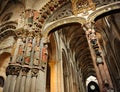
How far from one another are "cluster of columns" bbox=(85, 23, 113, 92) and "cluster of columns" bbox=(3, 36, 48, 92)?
203 centimetres

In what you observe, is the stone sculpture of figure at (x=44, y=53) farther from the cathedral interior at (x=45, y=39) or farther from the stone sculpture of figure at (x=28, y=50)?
the stone sculpture of figure at (x=28, y=50)

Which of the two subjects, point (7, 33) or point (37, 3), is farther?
point (7, 33)

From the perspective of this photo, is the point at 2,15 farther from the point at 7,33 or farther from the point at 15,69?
the point at 15,69

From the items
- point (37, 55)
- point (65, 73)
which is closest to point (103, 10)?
point (37, 55)

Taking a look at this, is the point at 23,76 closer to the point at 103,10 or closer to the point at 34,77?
the point at 34,77

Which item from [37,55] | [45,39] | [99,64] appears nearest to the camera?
[99,64]

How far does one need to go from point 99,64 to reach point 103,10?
9.27 feet

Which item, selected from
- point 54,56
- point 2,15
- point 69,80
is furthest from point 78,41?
point 2,15

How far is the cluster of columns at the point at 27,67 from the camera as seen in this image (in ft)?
18.9

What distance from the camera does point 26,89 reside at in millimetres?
5656

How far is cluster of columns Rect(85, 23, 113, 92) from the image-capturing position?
475cm

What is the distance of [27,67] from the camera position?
241 inches

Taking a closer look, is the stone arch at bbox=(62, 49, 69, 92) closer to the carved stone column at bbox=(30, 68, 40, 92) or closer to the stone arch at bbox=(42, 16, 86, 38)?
the stone arch at bbox=(42, 16, 86, 38)

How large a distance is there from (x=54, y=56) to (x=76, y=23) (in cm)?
342
